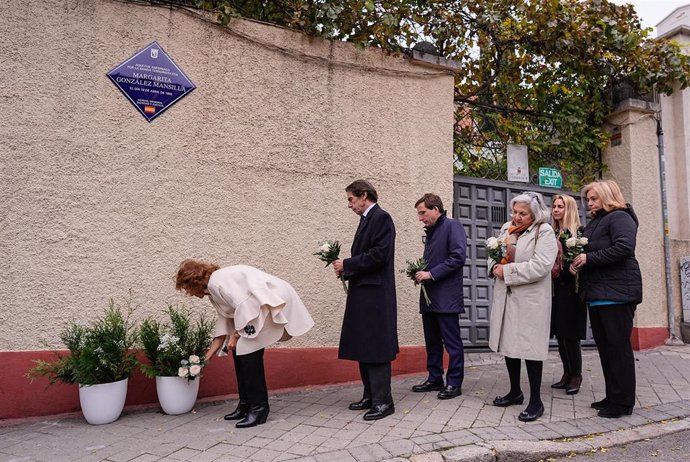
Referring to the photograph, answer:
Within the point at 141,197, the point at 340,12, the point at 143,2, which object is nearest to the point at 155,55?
the point at 143,2

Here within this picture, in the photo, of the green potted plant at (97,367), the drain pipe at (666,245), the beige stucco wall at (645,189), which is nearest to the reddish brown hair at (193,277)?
the green potted plant at (97,367)

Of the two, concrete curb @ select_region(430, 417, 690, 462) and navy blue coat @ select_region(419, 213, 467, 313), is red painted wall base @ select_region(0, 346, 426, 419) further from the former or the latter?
concrete curb @ select_region(430, 417, 690, 462)

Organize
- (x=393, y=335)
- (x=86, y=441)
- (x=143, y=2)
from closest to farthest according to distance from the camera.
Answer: (x=86, y=441), (x=393, y=335), (x=143, y=2)

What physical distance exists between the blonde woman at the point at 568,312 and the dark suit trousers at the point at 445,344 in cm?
98

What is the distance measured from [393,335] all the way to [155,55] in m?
3.51

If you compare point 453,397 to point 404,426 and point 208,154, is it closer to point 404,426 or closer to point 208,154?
point 404,426

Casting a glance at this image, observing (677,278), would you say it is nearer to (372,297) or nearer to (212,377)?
(372,297)

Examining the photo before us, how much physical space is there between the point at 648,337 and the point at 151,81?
24.3 feet

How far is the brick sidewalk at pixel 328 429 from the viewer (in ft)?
11.1

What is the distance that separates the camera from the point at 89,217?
14.9 feet

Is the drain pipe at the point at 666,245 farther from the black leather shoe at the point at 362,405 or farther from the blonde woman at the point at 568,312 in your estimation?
the black leather shoe at the point at 362,405

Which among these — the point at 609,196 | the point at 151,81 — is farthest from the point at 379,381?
the point at 151,81

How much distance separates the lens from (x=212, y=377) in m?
4.85

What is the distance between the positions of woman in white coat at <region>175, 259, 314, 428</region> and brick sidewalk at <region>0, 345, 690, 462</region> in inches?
11.7
